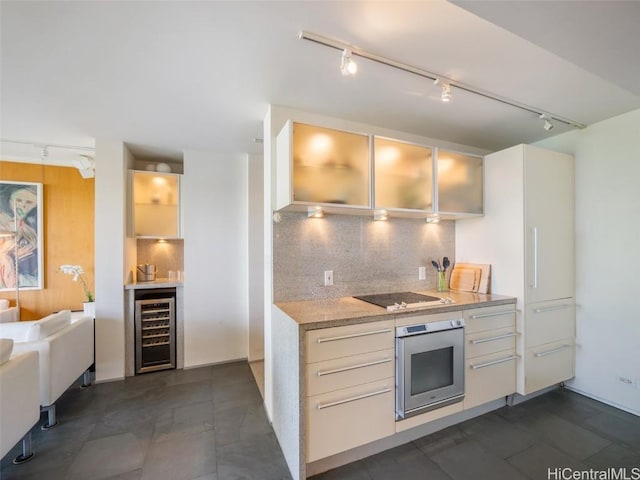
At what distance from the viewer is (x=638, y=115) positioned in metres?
2.36

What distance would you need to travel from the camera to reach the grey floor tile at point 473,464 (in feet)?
5.71

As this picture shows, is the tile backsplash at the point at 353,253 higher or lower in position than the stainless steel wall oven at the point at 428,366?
higher

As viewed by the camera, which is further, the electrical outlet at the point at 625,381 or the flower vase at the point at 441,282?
the flower vase at the point at 441,282

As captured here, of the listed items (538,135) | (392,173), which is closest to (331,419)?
(392,173)

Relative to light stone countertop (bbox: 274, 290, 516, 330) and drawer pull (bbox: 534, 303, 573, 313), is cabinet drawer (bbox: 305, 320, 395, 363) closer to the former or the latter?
light stone countertop (bbox: 274, 290, 516, 330)

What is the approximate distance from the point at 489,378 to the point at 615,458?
81 cm

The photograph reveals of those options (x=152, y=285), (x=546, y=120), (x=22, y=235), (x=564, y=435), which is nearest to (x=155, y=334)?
(x=152, y=285)

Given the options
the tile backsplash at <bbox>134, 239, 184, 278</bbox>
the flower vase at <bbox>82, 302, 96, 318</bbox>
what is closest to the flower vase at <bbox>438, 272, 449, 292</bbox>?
the tile backsplash at <bbox>134, 239, 184, 278</bbox>

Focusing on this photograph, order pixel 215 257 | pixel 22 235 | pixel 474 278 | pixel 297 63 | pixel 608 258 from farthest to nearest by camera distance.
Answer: pixel 22 235 → pixel 215 257 → pixel 474 278 → pixel 608 258 → pixel 297 63

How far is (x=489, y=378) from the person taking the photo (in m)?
2.28

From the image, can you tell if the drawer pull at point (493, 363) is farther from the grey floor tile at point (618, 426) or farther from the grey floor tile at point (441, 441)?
the grey floor tile at point (618, 426)

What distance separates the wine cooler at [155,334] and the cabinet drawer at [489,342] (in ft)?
10.5

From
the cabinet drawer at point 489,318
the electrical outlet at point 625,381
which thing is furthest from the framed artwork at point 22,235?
the electrical outlet at point 625,381

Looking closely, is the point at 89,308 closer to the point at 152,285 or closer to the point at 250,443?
the point at 152,285
